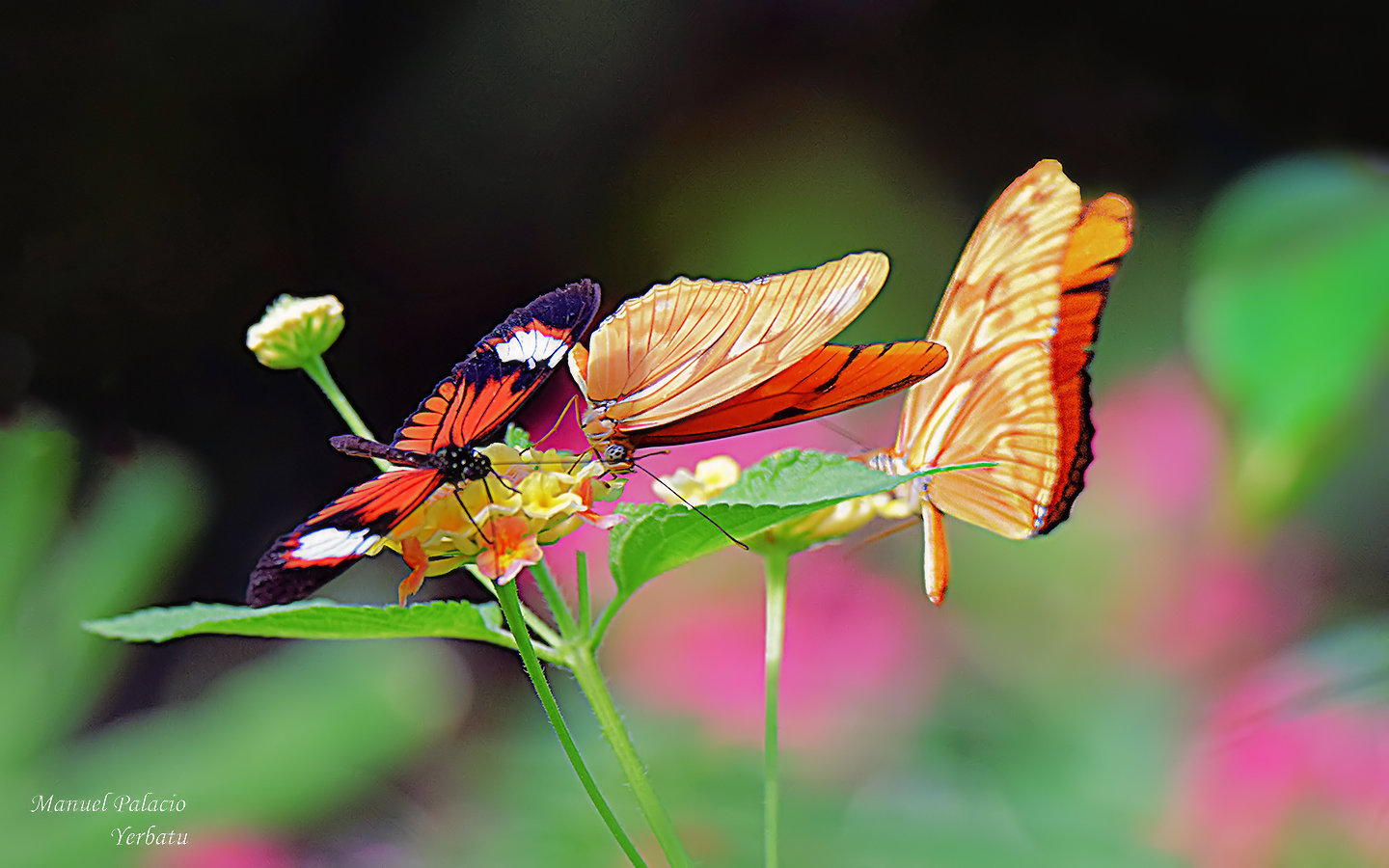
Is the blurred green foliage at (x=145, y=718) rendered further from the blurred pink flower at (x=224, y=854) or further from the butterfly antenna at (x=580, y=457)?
the butterfly antenna at (x=580, y=457)

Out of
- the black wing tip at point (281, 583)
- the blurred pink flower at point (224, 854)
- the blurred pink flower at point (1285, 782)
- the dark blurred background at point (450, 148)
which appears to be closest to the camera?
the black wing tip at point (281, 583)

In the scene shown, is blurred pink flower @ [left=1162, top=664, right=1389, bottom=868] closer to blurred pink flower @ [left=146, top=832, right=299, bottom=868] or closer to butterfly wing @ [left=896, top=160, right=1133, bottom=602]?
butterfly wing @ [left=896, top=160, right=1133, bottom=602]

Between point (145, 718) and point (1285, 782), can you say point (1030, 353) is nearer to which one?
point (1285, 782)

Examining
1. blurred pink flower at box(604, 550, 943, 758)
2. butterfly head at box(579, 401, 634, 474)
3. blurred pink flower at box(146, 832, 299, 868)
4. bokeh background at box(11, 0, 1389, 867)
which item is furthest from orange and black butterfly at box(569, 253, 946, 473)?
blurred pink flower at box(146, 832, 299, 868)

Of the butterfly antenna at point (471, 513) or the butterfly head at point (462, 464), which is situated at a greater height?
the butterfly head at point (462, 464)

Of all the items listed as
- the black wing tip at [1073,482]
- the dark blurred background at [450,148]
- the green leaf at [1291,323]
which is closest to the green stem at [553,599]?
the black wing tip at [1073,482]

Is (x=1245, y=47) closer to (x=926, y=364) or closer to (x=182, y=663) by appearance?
(x=926, y=364)

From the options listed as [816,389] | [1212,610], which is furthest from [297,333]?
[1212,610]
